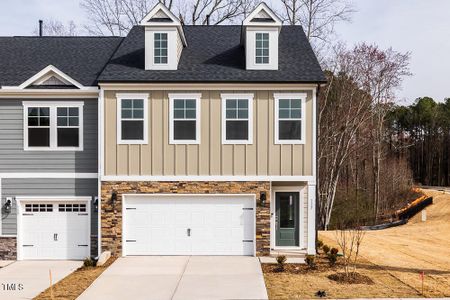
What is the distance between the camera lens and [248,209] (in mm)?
16344

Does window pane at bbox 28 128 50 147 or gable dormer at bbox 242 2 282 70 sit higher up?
gable dormer at bbox 242 2 282 70

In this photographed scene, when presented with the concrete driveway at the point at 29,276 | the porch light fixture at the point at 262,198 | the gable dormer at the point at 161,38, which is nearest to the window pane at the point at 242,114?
the porch light fixture at the point at 262,198

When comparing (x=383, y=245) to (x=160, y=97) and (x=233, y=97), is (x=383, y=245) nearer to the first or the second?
(x=233, y=97)

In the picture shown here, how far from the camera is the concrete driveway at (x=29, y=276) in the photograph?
11998 millimetres

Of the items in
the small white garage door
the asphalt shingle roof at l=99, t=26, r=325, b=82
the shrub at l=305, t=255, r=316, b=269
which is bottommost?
the shrub at l=305, t=255, r=316, b=269

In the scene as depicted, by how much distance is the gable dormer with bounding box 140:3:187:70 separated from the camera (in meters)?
16.6

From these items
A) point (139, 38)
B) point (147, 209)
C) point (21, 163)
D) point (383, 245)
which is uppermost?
point (139, 38)

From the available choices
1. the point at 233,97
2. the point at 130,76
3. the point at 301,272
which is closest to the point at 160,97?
the point at 130,76

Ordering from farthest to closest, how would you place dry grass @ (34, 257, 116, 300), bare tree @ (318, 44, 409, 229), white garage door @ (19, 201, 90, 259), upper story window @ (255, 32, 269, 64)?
bare tree @ (318, 44, 409, 229) → upper story window @ (255, 32, 269, 64) → white garage door @ (19, 201, 90, 259) → dry grass @ (34, 257, 116, 300)

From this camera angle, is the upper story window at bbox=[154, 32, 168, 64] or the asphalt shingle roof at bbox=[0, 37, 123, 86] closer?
the upper story window at bbox=[154, 32, 168, 64]

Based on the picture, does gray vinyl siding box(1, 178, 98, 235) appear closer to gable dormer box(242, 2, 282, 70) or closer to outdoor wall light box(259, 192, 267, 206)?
outdoor wall light box(259, 192, 267, 206)

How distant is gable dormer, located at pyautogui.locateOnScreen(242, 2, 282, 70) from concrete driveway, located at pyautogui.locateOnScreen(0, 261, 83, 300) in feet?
29.9

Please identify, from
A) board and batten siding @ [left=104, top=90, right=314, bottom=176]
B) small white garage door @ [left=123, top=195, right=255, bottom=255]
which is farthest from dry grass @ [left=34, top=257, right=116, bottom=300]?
board and batten siding @ [left=104, top=90, right=314, bottom=176]

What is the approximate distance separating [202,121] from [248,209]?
343cm
